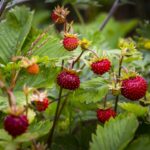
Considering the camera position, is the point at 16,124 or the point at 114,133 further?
the point at 114,133

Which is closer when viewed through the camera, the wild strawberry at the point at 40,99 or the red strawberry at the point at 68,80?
the wild strawberry at the point at 40,99

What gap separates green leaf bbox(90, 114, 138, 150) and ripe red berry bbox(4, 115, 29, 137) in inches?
7.3

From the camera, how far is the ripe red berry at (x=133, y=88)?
88 cm

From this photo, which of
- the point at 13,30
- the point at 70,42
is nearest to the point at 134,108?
the point at 70,42

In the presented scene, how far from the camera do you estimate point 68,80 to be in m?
0.86

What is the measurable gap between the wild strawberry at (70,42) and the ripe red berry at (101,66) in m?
0.06

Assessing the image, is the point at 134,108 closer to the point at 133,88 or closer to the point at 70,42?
the point at 133,88

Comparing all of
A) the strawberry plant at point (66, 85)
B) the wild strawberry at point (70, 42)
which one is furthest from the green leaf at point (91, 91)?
the wild strawberry at point (70, 42)

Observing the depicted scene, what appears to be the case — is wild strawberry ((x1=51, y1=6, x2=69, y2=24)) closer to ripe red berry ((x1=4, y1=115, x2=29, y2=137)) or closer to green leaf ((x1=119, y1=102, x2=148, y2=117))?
green leaf ((x1=119, y1=102, x2=148, y2=117))

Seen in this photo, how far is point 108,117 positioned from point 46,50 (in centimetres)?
19

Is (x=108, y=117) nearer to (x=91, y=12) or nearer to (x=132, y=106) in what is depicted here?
(x=132, y=106)

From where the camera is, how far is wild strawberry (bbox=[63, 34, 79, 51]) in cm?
89

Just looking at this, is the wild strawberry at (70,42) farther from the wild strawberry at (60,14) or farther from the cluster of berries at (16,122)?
the cluster of berries at (16,122)

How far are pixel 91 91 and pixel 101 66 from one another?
0.09 m
